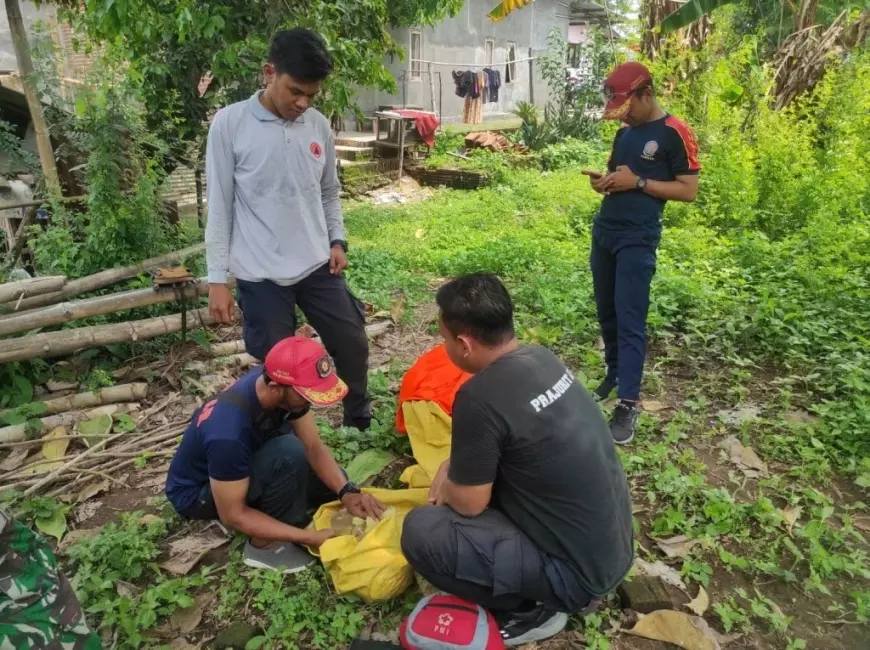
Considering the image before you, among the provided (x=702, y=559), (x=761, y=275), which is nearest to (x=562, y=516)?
(x=702, y=559)

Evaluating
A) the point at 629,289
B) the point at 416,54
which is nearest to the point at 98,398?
the point at 629,289

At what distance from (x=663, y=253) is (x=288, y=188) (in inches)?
175

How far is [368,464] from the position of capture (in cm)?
324

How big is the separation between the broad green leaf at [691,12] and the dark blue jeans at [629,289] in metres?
4.87

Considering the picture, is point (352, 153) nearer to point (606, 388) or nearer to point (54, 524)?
point (606, 388)

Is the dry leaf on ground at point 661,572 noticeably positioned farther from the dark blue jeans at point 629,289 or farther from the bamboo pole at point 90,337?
the bamboo pole at point 90,337

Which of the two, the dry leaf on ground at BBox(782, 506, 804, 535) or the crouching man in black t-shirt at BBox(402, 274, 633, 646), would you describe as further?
the dry leaf on ground at BBox(782, 506, 804, 535)

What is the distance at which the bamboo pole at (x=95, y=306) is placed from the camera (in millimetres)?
3922

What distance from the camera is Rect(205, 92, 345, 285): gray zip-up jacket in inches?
110

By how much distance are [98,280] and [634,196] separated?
12.3 ft

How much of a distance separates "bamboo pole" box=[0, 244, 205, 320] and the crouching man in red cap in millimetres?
2337

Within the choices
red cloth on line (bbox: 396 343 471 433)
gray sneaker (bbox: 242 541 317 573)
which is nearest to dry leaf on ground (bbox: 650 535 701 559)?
red cloth on line (bbox: 396 343 471 433)

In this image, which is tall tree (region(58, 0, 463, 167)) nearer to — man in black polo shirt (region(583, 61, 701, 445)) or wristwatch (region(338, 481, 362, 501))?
man in black polo shirt (region(583, 61, 701, 445))

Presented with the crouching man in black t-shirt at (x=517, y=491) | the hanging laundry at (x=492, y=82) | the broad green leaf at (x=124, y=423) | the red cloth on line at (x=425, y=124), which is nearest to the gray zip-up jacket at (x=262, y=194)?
the crouching man in black t-shirt at (x=517, y=491)
